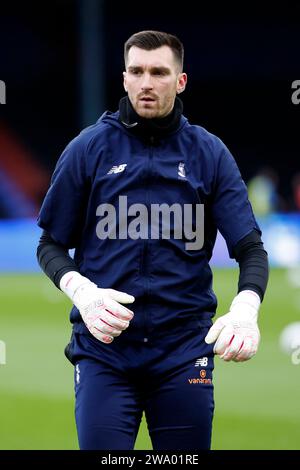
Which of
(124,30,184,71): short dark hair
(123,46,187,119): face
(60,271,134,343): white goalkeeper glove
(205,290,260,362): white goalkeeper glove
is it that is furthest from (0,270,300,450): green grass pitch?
(124,30,184,71): short dark hair

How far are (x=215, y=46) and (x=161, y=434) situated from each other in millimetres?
28718

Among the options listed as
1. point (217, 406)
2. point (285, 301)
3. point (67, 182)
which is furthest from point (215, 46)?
point (67, 182)

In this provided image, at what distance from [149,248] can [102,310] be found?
1.42 feet

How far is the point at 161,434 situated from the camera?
4.64 metres

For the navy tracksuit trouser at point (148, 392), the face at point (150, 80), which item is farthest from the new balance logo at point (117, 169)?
the navy tracksuit trouser at point (148, 392)

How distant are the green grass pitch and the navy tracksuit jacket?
3339 mm

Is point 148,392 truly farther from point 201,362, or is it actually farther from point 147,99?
point 147,99

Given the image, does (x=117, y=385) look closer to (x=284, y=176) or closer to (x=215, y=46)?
(x=215, y=46)

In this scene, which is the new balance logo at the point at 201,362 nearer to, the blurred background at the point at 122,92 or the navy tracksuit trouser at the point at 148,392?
the navy tracksuit trouser at the point at 148,392

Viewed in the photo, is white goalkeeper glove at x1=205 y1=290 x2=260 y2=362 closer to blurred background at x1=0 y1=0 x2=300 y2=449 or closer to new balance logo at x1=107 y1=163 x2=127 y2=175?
new balance logo at x1=107 y1=163 x2=127 y2=175

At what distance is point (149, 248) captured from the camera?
469 centimetres

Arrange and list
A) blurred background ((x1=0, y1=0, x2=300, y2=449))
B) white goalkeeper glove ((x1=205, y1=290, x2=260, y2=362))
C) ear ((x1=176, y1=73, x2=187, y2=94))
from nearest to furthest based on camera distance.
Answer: white goalkeeper glove ((x1=205, y1=290, x2=260, y2=362)) < ear ((x1=176, y1=73, x2=187, y2=94)) < blurred background ((x1=0, y1=0, x2=300, y2=449))

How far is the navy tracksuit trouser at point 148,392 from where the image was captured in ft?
15.0

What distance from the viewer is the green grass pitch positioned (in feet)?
27.7
